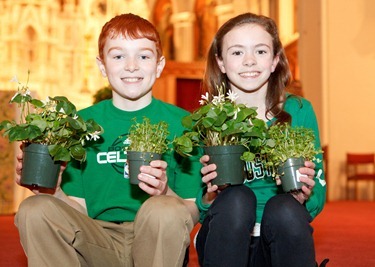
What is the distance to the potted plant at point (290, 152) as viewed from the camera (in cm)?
208

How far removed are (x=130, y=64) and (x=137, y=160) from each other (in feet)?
1.64

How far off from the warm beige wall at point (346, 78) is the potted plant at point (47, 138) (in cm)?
901

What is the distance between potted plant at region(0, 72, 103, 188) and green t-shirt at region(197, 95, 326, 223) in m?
A: 0.51

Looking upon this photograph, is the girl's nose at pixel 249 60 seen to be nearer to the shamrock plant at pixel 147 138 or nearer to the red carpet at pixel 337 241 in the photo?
the shamrock plant at pixel 147 138

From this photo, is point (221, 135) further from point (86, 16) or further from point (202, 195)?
point (86, 16)

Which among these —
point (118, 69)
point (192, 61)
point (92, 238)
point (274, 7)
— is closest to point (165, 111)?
point (118, 69)

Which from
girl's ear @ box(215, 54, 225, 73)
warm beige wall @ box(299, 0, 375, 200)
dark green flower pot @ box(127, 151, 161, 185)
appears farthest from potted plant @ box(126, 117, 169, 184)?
warm beige wall @ box(299, 0, 375, 200)

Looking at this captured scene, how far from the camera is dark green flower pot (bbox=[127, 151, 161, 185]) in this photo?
212 cm

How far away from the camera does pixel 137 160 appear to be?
A: 2123 mm

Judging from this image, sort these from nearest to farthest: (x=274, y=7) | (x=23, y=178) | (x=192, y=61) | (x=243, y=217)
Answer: (x=243, y=217), (x=23, y=178), (x=274, y=7), (x=192, y=61)

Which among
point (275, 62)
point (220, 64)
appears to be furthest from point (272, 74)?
point (220, 64)

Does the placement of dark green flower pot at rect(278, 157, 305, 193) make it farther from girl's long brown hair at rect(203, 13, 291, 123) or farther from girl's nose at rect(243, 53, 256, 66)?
girl's nose at rect(243, 53, 256, 66)

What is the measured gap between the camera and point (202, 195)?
7.63 ft

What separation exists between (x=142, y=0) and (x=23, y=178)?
37.5 feet
